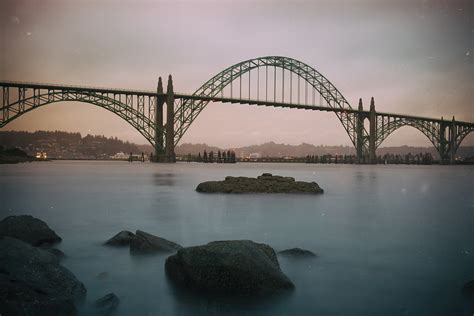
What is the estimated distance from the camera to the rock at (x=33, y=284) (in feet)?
12.8

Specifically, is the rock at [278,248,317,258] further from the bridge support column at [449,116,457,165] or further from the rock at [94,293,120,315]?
the bridge support column at [449,116,457,165]

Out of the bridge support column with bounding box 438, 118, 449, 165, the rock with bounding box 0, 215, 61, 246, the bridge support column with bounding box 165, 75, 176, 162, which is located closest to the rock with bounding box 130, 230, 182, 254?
the rock with bounding box 0, 215, 61, 246

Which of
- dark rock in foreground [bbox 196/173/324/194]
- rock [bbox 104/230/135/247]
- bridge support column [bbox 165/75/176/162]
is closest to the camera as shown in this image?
rock [bbox 104/230/135/247]

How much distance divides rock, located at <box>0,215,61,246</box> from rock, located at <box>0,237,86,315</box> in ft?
7.66

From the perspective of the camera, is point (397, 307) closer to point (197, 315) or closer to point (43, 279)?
point (197, 315)

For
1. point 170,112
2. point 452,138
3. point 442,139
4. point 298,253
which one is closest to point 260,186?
point 298,253

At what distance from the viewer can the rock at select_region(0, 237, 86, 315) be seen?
391 cm

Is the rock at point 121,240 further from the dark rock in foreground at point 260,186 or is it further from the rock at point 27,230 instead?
the dark rock in foreground at point 260,186

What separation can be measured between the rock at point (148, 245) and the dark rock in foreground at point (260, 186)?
1168cm

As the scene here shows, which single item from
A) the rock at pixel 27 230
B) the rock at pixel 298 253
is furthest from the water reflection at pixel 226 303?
the rock at pixel 27 230

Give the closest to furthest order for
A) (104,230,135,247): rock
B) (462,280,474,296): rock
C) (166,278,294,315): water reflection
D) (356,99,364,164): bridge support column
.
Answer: (166,278,294,315): water reflection, (462,280,474,296): rock, (104,230,135,247): rock, (356,99,364,164): bridge support column

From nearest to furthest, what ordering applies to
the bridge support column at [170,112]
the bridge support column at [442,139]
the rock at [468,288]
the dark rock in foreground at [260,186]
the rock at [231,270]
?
the rock at [231,270] → the rock at [468,288] → the dark rock in foreground at [260,186] → the bridge support column at [170,112] → the bridge support column at [442,139]

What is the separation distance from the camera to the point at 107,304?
15.3ft

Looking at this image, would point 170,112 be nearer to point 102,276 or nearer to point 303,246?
point 303,246
